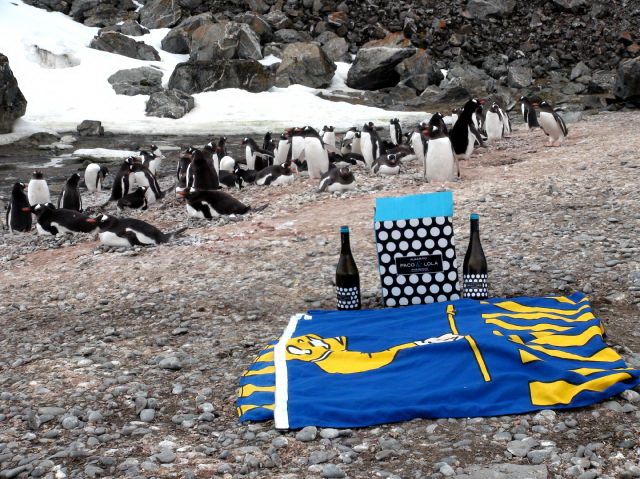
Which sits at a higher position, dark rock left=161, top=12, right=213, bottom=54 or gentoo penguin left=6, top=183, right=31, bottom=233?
dark rock left=161, top=12, right=213, bottom=54

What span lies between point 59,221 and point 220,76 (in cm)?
1684

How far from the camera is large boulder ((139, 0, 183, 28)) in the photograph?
31703 millimetres

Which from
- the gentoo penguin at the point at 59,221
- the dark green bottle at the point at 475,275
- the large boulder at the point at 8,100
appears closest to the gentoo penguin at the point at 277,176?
the gentoo penguin at the point at 59,221

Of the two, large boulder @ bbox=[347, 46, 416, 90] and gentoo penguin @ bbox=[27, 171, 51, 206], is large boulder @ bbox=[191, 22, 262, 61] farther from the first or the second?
gentoo penguin @ bbox=[27, 171, 51, 206]

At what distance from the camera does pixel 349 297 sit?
5.09 metres

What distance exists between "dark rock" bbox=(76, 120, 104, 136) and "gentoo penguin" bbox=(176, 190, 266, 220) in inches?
484

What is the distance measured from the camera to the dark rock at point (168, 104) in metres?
21.9

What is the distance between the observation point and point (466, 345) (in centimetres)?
390

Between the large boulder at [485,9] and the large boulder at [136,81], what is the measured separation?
14727 mm

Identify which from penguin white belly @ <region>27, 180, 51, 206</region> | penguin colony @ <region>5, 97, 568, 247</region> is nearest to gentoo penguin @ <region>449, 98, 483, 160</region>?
penguin colony @ <region>5, 97, 568, 247</region>

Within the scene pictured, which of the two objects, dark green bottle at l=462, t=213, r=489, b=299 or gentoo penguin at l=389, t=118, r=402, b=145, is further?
gentoo penguin at l=389, t=118, r=402, b=145

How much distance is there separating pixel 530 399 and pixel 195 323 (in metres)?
2.36

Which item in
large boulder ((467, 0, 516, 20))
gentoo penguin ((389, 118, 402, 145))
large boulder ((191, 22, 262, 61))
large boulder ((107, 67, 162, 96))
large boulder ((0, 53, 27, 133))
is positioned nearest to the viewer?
gentoo penguin ((389, 118, 402, 145))

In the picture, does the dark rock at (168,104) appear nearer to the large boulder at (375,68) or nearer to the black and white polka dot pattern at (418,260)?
the large boulder at (375,68)
